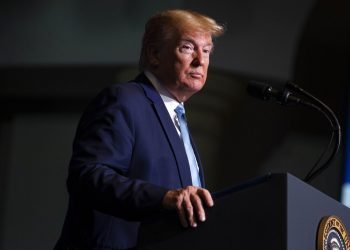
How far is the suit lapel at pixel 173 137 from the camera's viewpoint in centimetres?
173

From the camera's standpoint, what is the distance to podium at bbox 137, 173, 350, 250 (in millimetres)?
1396

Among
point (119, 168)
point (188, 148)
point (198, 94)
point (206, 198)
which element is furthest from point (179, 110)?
point (198, 94)

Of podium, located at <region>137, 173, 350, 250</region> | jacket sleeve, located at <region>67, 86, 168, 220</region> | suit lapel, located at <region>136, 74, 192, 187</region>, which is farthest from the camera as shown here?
suit lapel, located at <region>136, 74, 192, 187</region>

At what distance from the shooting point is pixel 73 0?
405 centimetres

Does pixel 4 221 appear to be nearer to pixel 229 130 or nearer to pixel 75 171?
pixel 229 130

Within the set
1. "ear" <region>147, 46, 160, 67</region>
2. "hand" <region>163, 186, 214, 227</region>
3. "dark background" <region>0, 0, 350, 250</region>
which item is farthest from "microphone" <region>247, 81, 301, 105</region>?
"dark background" <region>0, 0, 350, 250</region>

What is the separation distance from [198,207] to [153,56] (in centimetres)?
61

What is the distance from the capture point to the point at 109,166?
162 centimetres

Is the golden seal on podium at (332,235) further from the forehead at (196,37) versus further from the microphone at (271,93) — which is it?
the forehead at (196,37)

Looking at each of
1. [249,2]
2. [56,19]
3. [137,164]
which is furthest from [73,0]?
[137,164]

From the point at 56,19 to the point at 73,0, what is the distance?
0.42ft

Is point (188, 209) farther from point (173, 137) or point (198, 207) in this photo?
point (173, 137)

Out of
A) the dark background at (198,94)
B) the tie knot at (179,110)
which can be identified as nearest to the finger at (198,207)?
the tie knot at (179,110)

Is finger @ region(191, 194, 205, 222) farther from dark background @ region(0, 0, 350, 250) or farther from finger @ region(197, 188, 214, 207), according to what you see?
dark background @ region(0, 0, 350, 250)
